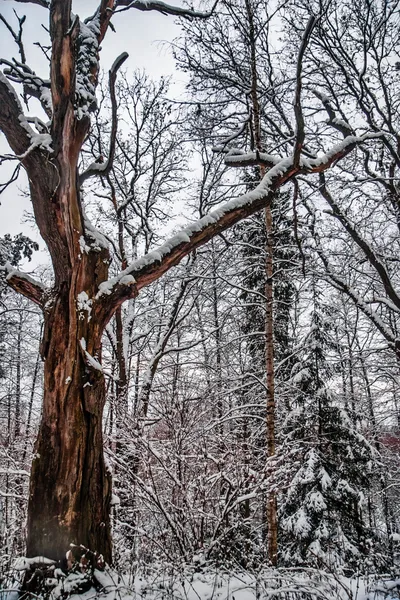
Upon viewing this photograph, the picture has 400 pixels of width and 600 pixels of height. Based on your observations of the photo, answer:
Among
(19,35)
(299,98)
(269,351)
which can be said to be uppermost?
(19,35)

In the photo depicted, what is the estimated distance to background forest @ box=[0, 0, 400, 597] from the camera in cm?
506

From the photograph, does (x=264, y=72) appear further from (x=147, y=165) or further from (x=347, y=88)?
(x=147, y=165)

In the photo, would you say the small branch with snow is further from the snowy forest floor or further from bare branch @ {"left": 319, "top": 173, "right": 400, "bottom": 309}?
bare branch @ {"left": 319, "top": 173, "right": 400, "bottom": 309}

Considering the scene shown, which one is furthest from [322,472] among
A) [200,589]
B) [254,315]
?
[200,589]

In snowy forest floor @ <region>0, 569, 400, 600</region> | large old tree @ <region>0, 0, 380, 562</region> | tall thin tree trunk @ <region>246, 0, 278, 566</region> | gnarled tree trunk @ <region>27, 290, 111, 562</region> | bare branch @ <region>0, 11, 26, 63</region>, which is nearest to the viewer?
snowy forest floor @ <region>0, 569, 400, 600</region>

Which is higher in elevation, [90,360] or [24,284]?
[24,284]

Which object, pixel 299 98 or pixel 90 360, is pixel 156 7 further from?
pixel 90 360

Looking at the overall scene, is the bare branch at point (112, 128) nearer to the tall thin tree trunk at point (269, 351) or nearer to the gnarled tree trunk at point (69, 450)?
the gnarled tree trunk at point (69, 450)

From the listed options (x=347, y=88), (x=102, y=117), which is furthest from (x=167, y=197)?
(x=347, y=88)

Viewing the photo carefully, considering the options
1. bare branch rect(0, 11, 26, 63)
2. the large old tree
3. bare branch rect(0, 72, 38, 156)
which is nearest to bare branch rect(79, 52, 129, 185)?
the large old tree

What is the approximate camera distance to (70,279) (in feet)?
12.8

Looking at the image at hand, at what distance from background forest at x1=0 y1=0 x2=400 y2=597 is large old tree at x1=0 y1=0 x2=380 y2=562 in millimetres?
237

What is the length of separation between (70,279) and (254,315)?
7292 millimetres

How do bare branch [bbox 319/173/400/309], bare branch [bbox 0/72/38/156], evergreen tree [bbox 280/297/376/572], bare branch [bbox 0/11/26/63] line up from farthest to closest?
1. evergreen tree [bbox 280/297/376/572]
2. bare branch [bbox 319/173/400/309]
3. bare branch [bbox 0/11/26/63]
4. bare branch [bbox 0/72/38/156]
